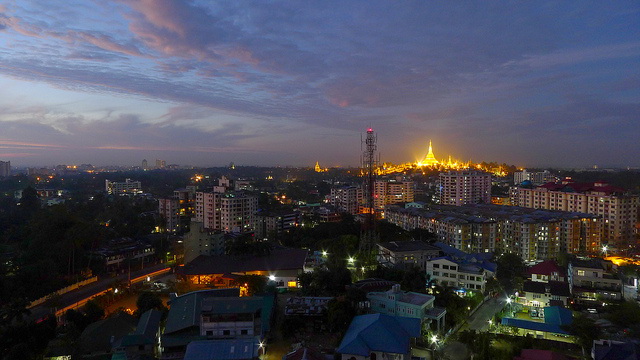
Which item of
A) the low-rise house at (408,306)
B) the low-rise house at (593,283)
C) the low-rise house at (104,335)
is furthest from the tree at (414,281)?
the low-rise house at (104,335)

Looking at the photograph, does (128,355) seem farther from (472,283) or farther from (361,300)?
(472,283)

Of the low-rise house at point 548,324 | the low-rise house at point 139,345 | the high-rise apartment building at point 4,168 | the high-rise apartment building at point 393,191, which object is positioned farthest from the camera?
the high-rise apartment building at point 4,168

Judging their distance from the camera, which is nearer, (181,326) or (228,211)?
(181,326)

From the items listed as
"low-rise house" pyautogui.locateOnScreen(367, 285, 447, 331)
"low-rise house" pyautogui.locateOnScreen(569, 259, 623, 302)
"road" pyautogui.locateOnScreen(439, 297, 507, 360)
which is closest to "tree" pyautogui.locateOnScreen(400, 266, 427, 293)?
"low-rise house" pyautogui.locateOnScreen(367, 285, 447, 331)

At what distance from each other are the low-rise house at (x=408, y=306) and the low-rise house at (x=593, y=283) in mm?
4081

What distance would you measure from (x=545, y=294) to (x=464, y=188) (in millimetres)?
17904

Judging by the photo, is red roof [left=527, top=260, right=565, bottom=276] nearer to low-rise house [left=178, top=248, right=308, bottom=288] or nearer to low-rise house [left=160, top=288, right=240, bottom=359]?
low-rise house [left=178, top=248, right=308, bottom=288]

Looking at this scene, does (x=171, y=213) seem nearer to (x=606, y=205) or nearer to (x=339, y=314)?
(x=339, y=314)

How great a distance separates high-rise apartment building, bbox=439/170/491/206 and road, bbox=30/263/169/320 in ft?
63.6

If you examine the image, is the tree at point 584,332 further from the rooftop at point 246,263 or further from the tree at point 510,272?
the rooftop at point 246,263

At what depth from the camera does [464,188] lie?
26656mm

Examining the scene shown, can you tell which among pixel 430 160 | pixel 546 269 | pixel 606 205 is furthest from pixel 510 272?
pixel 430 160

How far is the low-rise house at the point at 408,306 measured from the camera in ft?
25.7

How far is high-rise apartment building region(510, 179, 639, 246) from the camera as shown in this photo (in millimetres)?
17344
